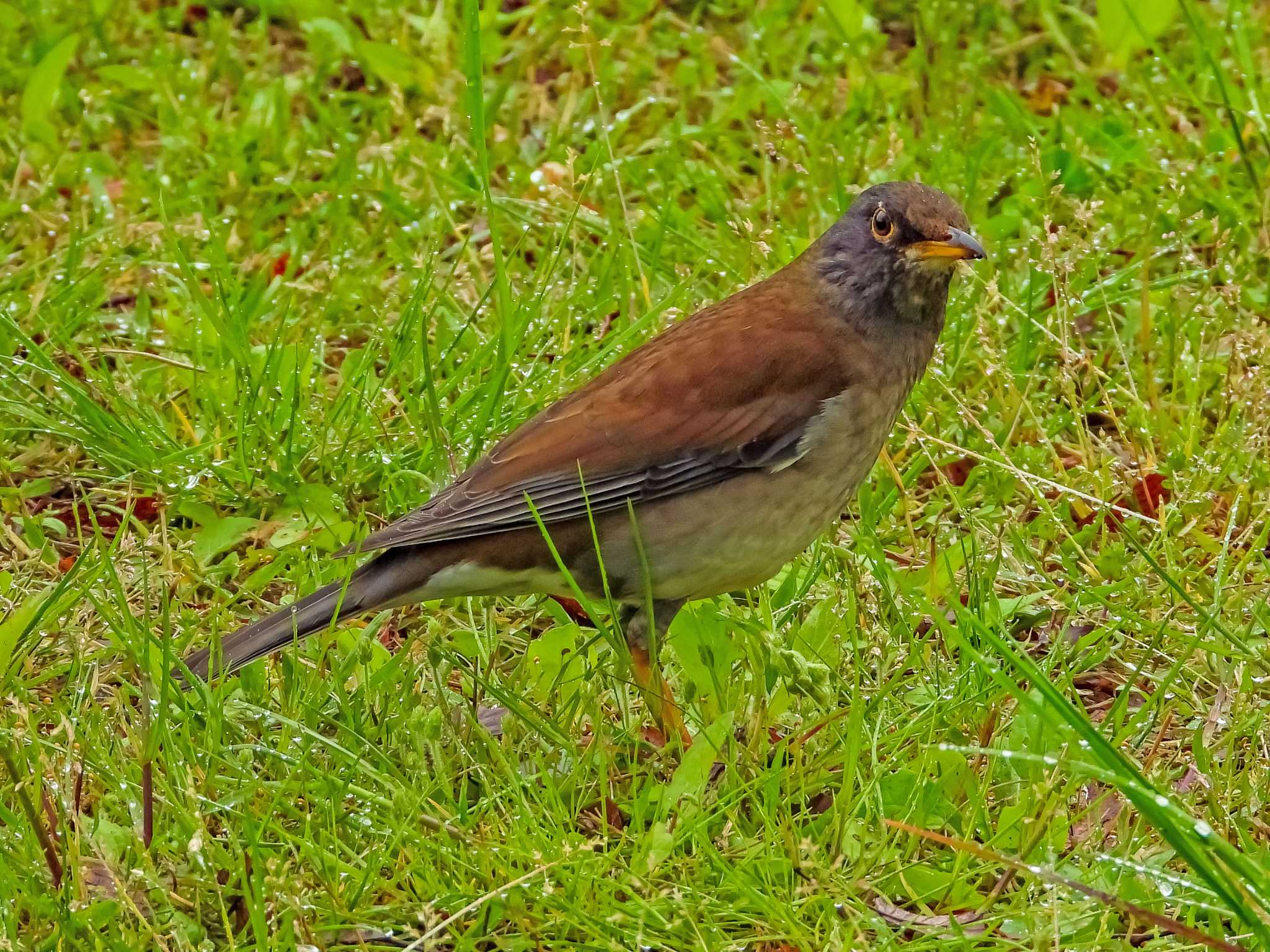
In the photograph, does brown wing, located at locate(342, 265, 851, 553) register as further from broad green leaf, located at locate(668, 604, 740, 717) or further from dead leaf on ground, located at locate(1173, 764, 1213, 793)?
dead leaf on ground, located at locate(1173, 764, 1213, 793)

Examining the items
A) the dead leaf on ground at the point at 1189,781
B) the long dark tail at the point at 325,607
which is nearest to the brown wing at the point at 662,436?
the long dark tail at the point at 325,607

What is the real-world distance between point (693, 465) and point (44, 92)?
4226 millimetres

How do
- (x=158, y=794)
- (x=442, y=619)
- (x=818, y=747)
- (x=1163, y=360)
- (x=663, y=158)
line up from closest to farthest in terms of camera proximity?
(x=158, y=794)
(x=818, y=747)
(x=442, y=619)
(x=1163, y=360)
(x=663, y=158)

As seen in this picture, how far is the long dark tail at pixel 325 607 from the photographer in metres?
4.57

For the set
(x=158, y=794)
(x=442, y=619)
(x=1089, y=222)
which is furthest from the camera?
(x=1089, y=222)

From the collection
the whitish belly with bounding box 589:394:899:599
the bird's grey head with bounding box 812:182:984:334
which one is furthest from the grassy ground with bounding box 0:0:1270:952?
the bird's grey head with bounding box 812:182:984:334

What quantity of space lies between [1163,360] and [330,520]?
2.86 metres

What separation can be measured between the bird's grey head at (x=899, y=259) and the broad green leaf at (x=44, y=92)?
4013 millimetres

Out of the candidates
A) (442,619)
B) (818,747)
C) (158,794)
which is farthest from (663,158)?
(158,794)

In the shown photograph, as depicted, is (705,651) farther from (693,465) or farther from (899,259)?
(899,259)

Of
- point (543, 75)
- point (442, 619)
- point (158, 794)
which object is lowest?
point (442, 619)

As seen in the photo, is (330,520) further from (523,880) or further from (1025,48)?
(1025,48)

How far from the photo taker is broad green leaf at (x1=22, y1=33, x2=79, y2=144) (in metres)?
7.70

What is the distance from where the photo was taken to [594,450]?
16.1 feet
